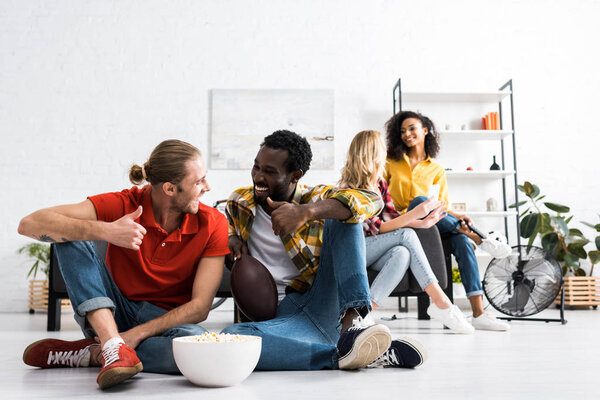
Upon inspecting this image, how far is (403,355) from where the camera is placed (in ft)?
5.21

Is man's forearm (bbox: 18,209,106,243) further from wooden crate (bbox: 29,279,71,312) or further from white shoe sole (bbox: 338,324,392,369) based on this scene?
wooden crate (bbox: 29,279,71,312)

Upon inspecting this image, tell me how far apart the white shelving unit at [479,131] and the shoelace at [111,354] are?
11.6 ft

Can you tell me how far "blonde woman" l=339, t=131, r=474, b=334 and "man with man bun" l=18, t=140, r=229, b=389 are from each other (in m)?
0.98

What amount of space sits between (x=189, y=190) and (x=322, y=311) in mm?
569

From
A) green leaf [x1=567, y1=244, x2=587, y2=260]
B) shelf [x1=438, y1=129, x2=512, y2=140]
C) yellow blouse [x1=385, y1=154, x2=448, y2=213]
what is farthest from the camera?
shelf [x1=438, y1=129, x2=512, y2=140]

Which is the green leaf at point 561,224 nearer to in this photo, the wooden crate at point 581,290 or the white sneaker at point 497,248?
the wooden crate at point 581,290

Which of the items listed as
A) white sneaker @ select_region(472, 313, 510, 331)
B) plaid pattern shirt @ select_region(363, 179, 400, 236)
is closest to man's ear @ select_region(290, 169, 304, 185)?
plaid pattern shirt @ select_region(363, 179, 400, 236)

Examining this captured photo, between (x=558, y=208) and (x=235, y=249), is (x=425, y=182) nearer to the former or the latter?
(x=558, y=208)

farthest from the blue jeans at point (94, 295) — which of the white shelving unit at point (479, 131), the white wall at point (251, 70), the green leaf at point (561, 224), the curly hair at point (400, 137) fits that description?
the green leaf at point (561, 224)

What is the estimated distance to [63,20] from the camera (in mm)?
4965

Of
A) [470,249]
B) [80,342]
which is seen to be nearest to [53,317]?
[80,342]

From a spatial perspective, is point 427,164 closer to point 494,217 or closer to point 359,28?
point 494,217

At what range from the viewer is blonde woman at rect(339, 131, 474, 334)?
258cm

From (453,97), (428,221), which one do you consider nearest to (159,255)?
(428,221)
